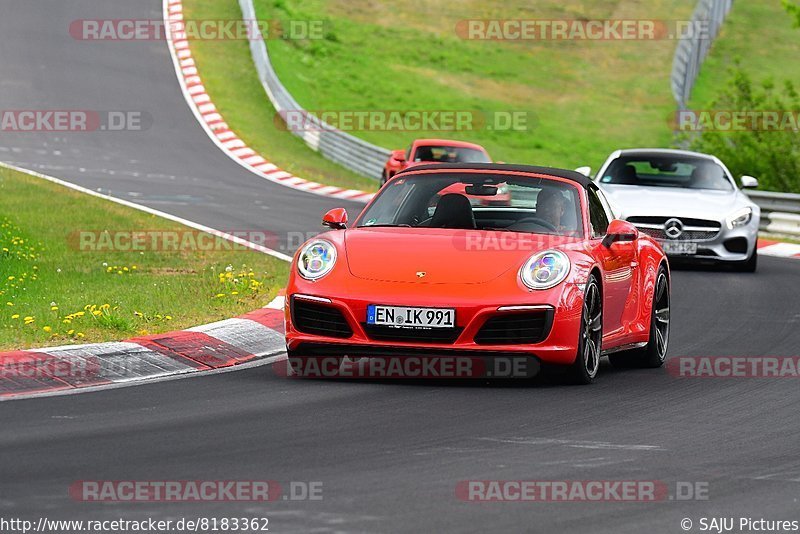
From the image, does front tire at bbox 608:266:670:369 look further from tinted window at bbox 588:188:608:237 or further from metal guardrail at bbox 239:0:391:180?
metal guardrail at bbox 239:0:391:180

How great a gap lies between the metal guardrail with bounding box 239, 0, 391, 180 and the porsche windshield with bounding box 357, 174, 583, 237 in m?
21.8

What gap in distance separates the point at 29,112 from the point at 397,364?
25.3 metres

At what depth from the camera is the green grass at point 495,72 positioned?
44.2 m

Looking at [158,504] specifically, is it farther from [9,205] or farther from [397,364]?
[9,205]

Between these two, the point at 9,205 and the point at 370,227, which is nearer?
the point at 370,227

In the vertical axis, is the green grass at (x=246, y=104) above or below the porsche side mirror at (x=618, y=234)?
below

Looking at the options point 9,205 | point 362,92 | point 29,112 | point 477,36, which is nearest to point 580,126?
point 362,92

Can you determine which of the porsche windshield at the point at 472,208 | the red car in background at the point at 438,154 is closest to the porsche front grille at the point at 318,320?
the porsche windshield at the point at 472,208

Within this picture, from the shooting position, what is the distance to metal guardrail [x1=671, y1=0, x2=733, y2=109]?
4084 cm

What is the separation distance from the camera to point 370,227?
1027cm

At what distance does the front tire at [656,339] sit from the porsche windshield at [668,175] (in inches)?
307

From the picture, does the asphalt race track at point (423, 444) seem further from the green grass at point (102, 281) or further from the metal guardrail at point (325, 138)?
the metal guardrail at point (325, 138)

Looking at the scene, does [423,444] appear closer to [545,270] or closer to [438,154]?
[545,270]

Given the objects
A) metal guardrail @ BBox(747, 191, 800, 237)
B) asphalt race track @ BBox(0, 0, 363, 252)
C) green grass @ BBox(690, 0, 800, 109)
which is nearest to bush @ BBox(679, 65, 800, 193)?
metal guardrail @ BBox(747, 191, 800, 237)
